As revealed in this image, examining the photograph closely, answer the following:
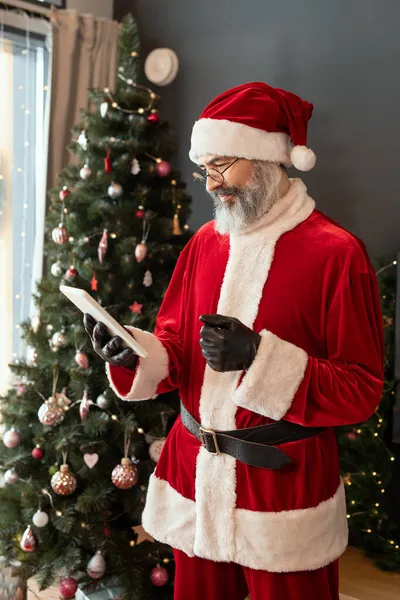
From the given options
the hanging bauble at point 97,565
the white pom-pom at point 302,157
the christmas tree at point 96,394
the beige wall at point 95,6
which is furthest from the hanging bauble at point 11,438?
the beige wall at point 95,6

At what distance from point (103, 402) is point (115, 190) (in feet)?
2.53

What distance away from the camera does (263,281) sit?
169cm

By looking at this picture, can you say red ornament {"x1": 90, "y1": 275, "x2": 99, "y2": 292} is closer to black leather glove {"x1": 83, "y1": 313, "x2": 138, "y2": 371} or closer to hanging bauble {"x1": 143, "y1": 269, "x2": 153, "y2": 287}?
hanging bauble {"x1": 143, "y1": 269, "x2": 153, "y2": 287}

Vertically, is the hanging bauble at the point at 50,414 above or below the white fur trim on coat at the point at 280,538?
below

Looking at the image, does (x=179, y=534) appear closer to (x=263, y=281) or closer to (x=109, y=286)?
(x=263, y=281)

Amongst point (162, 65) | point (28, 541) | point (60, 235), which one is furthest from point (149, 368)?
point (162, 65)

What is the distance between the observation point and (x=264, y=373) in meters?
1.55

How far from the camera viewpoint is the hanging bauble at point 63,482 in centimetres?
250

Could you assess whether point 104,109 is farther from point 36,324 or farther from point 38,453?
point 38,453

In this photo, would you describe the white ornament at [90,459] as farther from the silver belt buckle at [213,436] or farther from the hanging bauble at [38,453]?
the silver belt buckle at [213,436]

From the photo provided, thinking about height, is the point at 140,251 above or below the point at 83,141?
below

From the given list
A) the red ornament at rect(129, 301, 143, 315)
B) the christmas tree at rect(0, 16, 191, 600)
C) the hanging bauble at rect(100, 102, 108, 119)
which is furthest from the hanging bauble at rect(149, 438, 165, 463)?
the hanging bauble at rect(100, 102, 108, 119)

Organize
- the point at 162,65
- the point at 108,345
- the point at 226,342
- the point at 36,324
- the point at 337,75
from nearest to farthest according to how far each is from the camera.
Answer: the point at 226,342, the point at 108,345, the point at 36,324, the point at 337,75, the point at 162,65

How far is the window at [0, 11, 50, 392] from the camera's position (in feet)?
11.2
